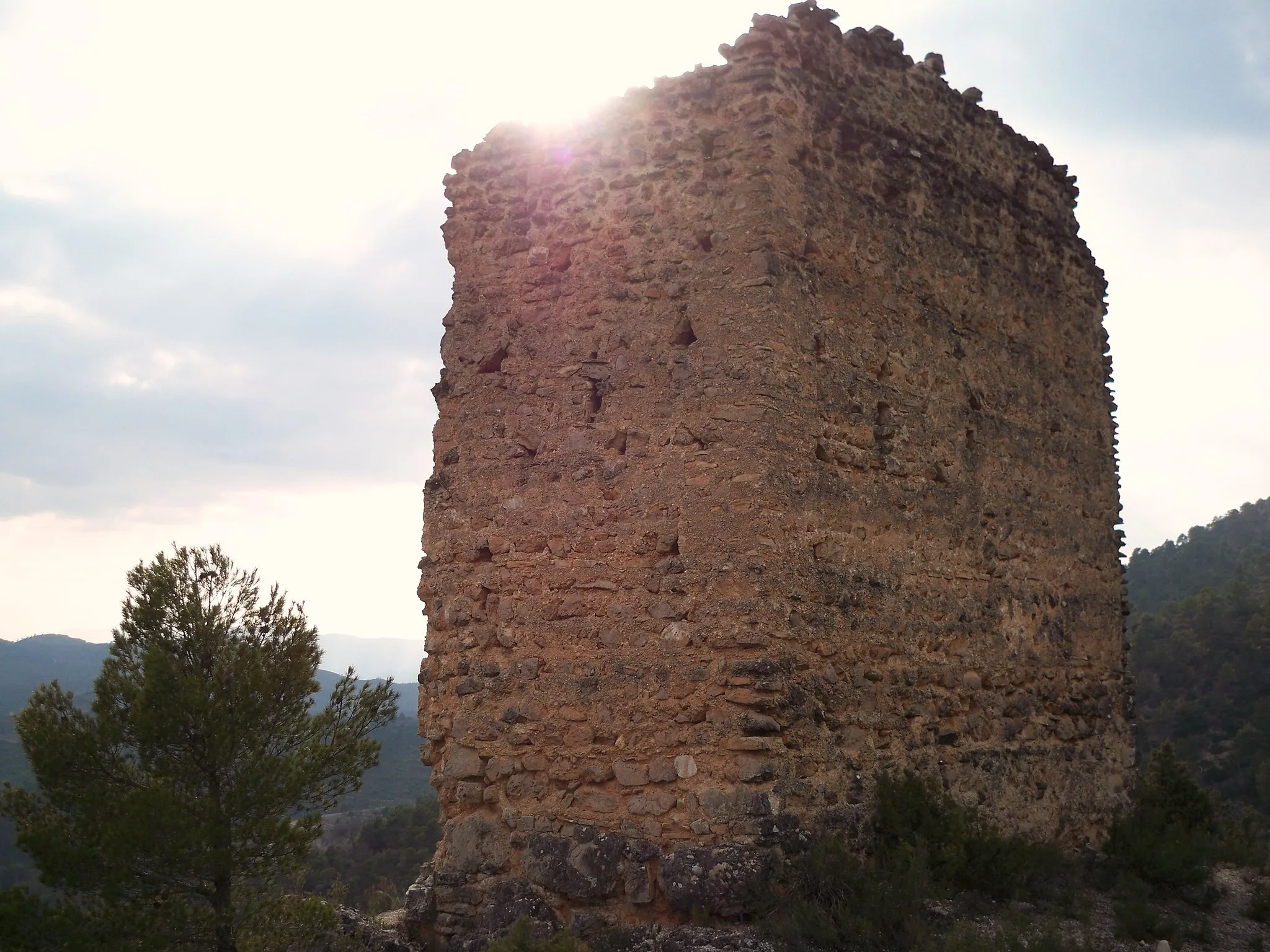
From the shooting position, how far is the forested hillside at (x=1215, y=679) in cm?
1814

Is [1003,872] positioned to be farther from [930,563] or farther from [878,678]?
[930,563]

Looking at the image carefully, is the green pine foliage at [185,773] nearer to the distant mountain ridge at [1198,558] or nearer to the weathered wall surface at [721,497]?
the weathered wall surface at [721,497]

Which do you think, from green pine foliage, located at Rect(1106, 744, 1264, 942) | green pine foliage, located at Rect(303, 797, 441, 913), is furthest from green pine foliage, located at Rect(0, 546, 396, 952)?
green pine foliage, located at Rect(303, 797, 441, 913)

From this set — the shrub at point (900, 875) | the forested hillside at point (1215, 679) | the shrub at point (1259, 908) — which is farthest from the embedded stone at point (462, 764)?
the forested hillside at point (1215, 679)

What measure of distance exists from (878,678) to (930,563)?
2.76ft

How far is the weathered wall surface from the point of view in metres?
5.43

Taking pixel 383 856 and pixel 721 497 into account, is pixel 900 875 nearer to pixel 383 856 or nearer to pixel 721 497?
pixel 721 497

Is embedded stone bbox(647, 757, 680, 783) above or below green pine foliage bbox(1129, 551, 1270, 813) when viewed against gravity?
below

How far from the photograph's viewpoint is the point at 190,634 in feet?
24.4

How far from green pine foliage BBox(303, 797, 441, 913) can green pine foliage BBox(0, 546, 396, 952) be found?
7043mm

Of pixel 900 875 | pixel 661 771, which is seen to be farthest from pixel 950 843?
pixel 661 771

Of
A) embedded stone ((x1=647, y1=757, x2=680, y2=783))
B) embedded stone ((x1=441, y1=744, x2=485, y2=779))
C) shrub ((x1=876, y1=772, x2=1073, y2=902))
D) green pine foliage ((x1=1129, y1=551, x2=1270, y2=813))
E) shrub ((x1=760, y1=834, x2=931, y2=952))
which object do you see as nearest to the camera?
shrub ((x1=760, y1=834, x2=931, y2=952))

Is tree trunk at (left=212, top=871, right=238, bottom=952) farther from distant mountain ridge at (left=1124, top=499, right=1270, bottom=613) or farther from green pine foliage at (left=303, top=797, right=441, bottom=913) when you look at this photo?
distant mountain ridge at (left=1124, top=499, right=1270, bottom=613)

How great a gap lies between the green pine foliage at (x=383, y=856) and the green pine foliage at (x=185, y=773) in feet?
23.1
